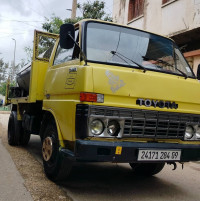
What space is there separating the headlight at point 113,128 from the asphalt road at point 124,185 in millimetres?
843

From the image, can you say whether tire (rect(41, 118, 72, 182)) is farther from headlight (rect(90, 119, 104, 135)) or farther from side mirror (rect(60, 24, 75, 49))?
side mirror (rect(60, 24, 75, 49))

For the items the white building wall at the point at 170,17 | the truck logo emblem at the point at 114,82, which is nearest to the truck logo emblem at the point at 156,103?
the truck logo emblem at the point at 114,82

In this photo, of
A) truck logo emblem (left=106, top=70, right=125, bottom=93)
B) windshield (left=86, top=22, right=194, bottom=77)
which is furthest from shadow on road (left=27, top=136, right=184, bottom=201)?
windshield (left=86, top=22, right=194, bottom=77)

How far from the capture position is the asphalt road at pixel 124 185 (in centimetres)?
387

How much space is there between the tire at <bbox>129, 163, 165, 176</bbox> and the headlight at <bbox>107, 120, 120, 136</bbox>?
1.71m

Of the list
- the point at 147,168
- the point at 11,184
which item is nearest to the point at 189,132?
the point at 147,168

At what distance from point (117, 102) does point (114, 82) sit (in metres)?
0.24

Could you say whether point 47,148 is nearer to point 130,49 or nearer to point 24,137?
point 130,49

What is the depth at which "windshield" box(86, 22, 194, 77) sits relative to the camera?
392 centimetres

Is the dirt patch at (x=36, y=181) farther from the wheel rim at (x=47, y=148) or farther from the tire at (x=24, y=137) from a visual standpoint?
the tire at (x=24, y=137)

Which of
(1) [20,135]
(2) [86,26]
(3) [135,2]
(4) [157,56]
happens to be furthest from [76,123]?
(3) [135,2]

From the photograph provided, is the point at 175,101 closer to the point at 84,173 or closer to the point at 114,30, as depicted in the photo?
the point at 114,30

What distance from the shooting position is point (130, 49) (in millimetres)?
4160

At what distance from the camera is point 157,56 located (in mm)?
4391
